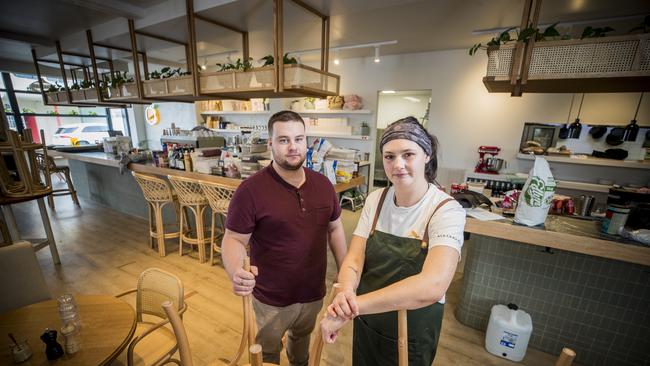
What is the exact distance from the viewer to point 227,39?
11.5ft

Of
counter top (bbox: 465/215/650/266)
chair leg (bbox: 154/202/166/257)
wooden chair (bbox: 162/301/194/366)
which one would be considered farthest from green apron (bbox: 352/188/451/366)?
chair leg (bbox: 154/202/166/257)

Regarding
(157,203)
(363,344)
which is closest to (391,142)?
(363,344)

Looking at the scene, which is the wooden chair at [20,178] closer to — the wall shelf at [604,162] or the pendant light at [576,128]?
the wall shelf at [604,162]

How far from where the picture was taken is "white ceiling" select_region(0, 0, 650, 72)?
248 centimetres

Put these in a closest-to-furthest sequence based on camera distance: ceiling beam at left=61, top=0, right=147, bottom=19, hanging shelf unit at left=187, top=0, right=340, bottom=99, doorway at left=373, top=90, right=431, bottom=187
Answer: hanging shelf unit at left=187, top=0, right=340, bottom=99 → ceiling beam at left=61, top=0, right=147, bottom=19 → doorway at left=373, top=90, right=431, bottom=187

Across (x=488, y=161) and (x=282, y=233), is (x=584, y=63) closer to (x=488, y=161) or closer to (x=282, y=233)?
(x=282, y=233)

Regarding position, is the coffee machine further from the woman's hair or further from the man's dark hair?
the man's dark hair

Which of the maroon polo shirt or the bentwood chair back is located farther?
the bentwood chair back

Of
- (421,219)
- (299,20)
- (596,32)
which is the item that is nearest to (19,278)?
(421,219)

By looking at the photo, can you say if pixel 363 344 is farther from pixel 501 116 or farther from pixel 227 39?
pixel 501 116

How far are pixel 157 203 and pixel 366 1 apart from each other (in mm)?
3095

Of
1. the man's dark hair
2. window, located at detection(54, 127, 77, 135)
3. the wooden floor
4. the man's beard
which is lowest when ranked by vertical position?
the wooden floor

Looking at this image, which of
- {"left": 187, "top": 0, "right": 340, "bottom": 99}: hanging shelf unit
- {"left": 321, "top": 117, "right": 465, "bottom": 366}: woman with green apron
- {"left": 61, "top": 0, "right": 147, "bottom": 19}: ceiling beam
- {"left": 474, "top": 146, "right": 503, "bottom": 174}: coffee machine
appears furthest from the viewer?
{"left": 474, "top": 146, "right": 503, "bottom": 174}: coffee machine

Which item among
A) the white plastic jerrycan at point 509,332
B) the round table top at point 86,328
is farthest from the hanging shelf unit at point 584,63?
the round table top at point 86,328
